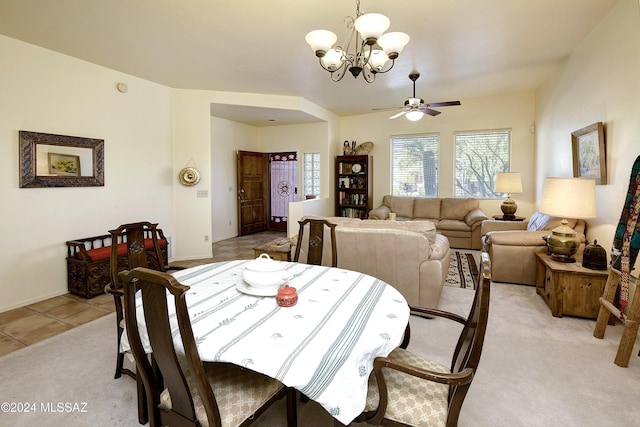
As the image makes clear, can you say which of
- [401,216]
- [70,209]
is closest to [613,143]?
[401,216]

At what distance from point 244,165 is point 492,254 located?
207 inches

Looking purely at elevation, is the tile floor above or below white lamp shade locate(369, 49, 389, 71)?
below

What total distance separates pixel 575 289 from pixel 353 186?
189 inches

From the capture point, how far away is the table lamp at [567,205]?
2936mm

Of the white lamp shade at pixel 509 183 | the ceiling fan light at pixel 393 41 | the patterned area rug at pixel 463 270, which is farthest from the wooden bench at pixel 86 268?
the white lamp shade at pixel 509 183

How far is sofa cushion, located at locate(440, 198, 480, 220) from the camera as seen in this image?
244 inches

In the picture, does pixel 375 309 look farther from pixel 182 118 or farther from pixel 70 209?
pixel 182 118

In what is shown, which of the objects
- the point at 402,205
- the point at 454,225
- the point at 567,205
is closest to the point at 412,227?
the point at 567,205

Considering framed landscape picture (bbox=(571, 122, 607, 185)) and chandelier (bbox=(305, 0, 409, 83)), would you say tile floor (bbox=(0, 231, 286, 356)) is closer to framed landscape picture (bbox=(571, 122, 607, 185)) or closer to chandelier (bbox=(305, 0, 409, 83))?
chandelier (bbox=(305, 0, 409, 83))

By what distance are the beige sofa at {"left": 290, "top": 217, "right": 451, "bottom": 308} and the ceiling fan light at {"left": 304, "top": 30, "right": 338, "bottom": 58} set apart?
5.11 feet

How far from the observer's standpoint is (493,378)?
2100 mm

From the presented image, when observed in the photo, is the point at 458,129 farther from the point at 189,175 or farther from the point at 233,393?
the point at 233,393

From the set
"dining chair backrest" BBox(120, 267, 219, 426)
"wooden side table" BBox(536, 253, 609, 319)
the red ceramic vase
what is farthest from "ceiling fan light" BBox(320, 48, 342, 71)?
"wooden side table" BBox(536, 253, 609, 319)

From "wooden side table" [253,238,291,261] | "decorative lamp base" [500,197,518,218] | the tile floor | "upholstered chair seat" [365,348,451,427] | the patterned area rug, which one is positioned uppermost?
"decorative lamp base" [500,197,518,218]
